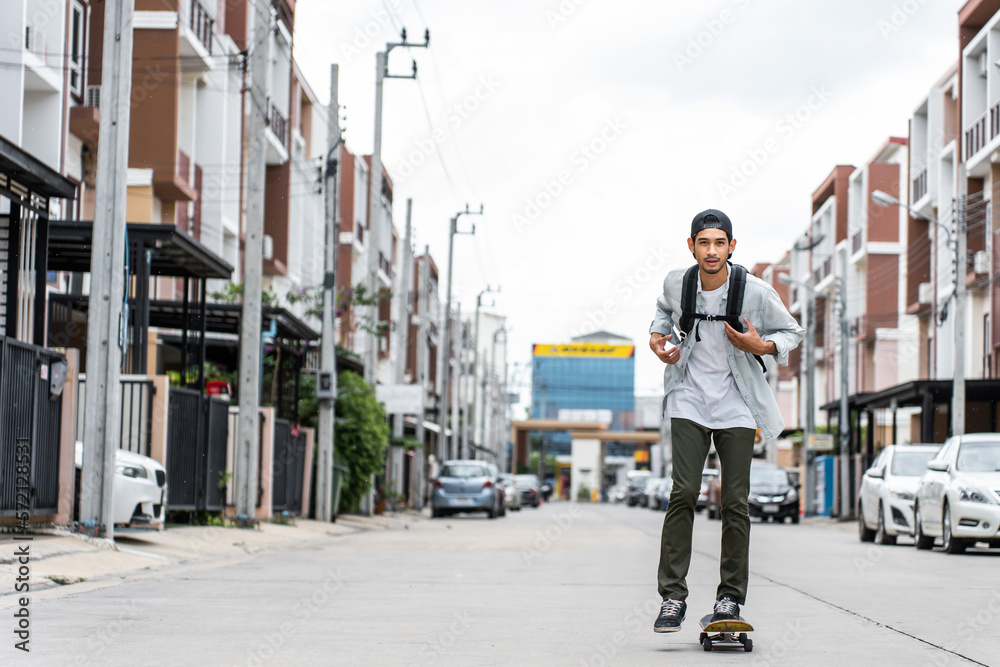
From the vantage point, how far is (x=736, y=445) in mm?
6438

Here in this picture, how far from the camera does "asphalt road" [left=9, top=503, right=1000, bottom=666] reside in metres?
6.31

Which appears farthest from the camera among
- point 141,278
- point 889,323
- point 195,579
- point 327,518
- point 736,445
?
point 889,323

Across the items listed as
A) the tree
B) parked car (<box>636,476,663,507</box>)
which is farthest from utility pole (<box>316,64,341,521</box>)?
parked car (<box>636,476,663,507</box>)

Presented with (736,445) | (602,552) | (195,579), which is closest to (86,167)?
(602,552)

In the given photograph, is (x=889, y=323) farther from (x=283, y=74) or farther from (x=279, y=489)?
(x=279, y=489)

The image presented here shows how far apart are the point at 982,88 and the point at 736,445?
37.6m

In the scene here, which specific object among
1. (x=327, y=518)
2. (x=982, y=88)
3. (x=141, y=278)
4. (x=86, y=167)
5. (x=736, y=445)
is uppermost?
(x=982, y=88)

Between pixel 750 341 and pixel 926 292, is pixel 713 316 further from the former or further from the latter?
pixel 926 292

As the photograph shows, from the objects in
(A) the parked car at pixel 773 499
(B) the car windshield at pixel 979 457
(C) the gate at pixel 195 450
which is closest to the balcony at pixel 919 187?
(A) the parked car at pixel 773 499

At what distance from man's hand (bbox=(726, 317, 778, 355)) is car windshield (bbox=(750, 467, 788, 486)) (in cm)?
3145

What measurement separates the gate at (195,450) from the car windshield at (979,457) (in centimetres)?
973

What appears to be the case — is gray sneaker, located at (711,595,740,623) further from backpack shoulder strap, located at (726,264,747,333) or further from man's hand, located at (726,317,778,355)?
backpack shoulder strap, located at (726,264,747,333)

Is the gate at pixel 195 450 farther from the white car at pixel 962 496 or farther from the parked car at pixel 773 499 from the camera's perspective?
the parked car at pixel 773 499

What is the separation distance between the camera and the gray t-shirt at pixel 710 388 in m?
6.46
